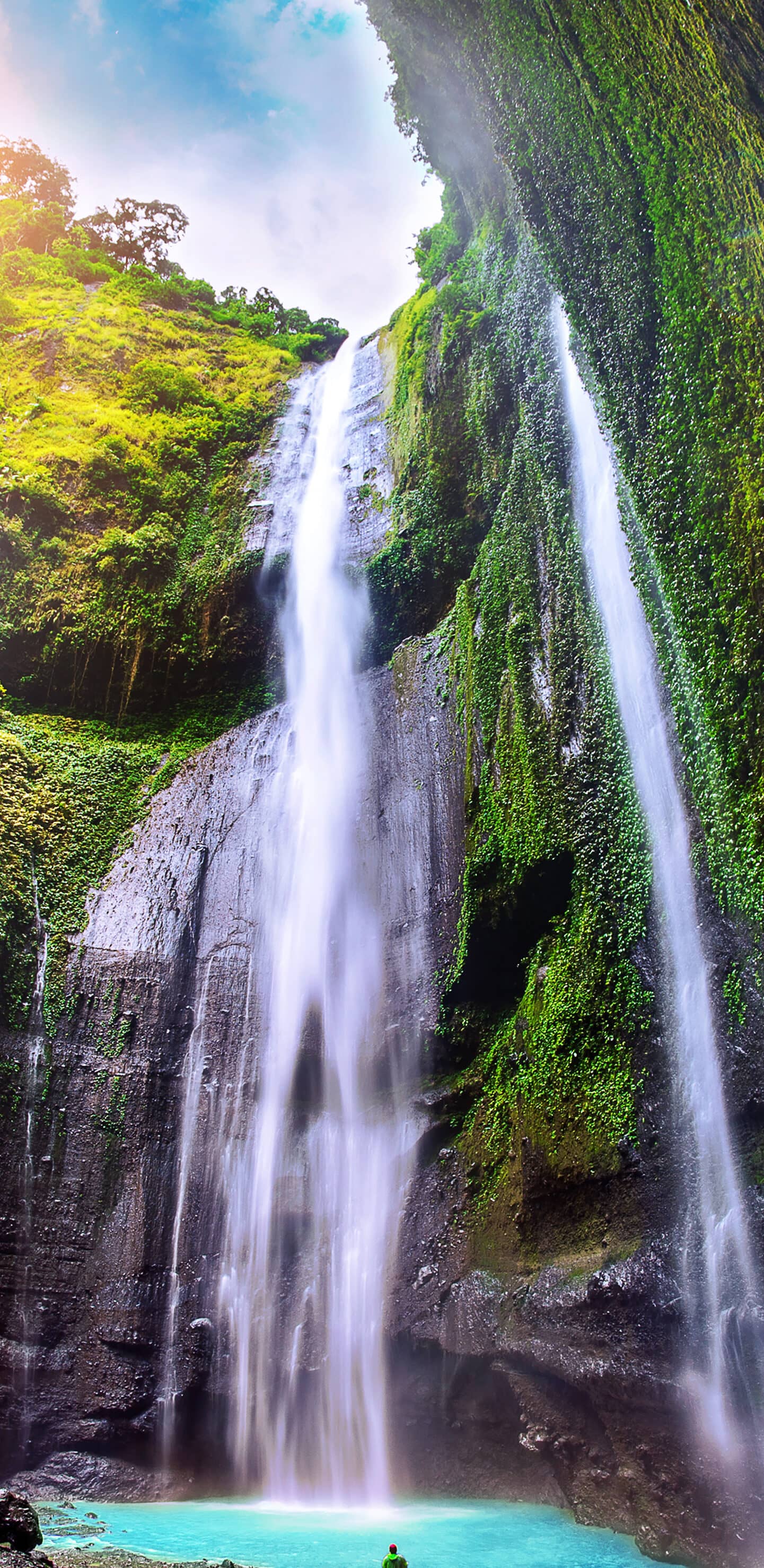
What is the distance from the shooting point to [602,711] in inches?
377

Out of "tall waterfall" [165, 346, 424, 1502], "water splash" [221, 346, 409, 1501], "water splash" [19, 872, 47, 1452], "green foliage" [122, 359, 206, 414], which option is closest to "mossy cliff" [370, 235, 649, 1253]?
"tall waterfall" [165, 346, 424, 1502]

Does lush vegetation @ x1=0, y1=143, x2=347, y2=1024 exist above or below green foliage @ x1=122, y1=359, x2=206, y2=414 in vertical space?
below

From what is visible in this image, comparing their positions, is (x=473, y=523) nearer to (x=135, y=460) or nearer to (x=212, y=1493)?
(x=135, y=460)

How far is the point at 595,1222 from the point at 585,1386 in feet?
4.08

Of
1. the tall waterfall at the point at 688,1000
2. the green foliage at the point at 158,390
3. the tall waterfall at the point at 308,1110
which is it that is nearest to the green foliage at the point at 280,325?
the green foliage at the point at 158,390

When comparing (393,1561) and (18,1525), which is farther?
(18,1525)

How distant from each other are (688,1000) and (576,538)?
5735 mm

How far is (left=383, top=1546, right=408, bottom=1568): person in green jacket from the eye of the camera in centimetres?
457

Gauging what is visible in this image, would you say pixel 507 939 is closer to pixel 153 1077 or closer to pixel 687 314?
pixel 153 1077

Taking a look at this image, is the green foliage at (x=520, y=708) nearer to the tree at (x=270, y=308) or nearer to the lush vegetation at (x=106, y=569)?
the lush vegetation at (x=106, y=569)

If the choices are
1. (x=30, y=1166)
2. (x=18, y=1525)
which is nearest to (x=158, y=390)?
(x=30, y=1166)

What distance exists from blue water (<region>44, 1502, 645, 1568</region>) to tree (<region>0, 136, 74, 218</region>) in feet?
93.9

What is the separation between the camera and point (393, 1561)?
4.59 meters

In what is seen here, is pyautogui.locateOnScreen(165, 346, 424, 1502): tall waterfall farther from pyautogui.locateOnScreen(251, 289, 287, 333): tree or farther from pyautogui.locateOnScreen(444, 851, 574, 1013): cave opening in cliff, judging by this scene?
pyautogui.locateOnScreen(251, 289, 287, 333): tree
